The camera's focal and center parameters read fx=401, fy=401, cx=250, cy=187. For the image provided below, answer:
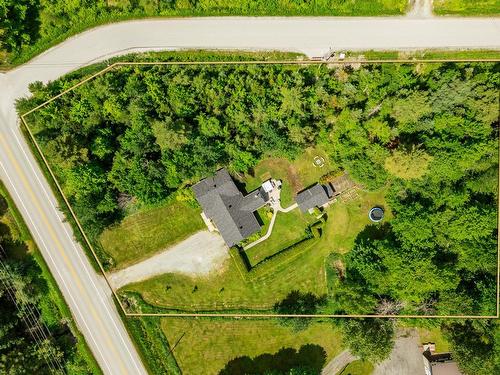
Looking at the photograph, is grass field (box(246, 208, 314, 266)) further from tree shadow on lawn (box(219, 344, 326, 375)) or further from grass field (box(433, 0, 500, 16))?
grass field (box(433, 0, 500, 16))

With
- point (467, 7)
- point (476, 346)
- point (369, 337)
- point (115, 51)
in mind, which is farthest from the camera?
point (115, 51)

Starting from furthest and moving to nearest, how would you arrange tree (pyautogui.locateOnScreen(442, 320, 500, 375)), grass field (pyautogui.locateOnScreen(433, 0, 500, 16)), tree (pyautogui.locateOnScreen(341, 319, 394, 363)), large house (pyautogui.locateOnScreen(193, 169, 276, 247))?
large house (pyautogui.locateOnScreen(193, 169, 276, 247)) → grass field (pyautogui.locateOnScreen(433, 0, 500, 16)) → tree (pyautogui.locateOnScreen(341, 319, 394, 363)) → tree (pyautogui.locateOnScreen(442, 320, 500, 375))

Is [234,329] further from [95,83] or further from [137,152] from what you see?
[95,83]

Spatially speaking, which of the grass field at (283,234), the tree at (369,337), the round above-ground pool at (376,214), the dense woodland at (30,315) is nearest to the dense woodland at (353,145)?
the tree at (369,337)

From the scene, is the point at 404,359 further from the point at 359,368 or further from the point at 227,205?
the point at 227,205

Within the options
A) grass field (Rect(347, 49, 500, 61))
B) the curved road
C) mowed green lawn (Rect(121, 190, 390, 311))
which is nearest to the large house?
mowed green lawn (Rect(121, 190, 390, 311))

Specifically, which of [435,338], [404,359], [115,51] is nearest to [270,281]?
[404,359]

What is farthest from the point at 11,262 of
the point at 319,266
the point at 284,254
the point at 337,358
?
the point at 337,358
